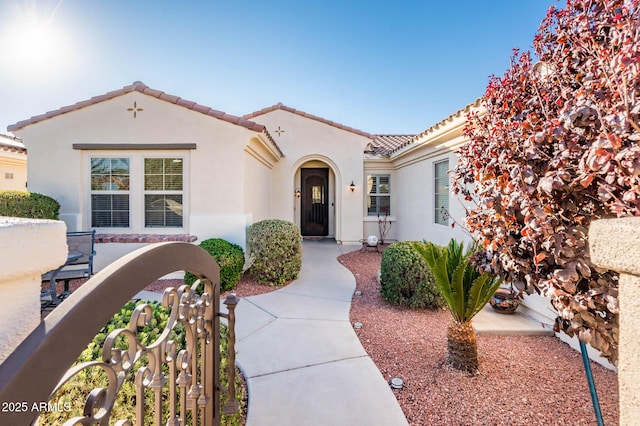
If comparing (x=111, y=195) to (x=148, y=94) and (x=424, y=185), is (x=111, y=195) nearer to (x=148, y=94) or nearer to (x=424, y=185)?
(x=148, y=94)

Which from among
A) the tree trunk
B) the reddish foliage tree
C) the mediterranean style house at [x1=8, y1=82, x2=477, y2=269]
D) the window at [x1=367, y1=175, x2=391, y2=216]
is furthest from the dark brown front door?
the reddish foliage tree

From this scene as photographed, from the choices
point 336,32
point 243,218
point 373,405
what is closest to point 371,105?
point 336,32

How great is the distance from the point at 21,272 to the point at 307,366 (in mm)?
3074

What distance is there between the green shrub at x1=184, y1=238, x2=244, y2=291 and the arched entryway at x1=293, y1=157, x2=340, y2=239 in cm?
713

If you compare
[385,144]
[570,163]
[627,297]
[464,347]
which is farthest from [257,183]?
[627,297]

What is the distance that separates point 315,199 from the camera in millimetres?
13703

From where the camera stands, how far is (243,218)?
7184 millimetres

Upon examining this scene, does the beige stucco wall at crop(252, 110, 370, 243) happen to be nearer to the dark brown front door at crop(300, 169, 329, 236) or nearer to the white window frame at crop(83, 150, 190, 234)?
the dark brown front door at crop(300, 169, 329, 236)

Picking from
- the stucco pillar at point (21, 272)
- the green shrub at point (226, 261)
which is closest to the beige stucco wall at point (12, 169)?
the green shrub at point (226, 261)

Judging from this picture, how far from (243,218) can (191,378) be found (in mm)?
5751

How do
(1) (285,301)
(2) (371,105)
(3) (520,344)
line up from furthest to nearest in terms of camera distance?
(2) (371,105), (1) (285,301), (3) (520,344)

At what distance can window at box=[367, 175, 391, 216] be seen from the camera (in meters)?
12.4

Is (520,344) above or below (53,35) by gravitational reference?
below

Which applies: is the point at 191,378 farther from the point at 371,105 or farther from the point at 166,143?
the point at 371,105
